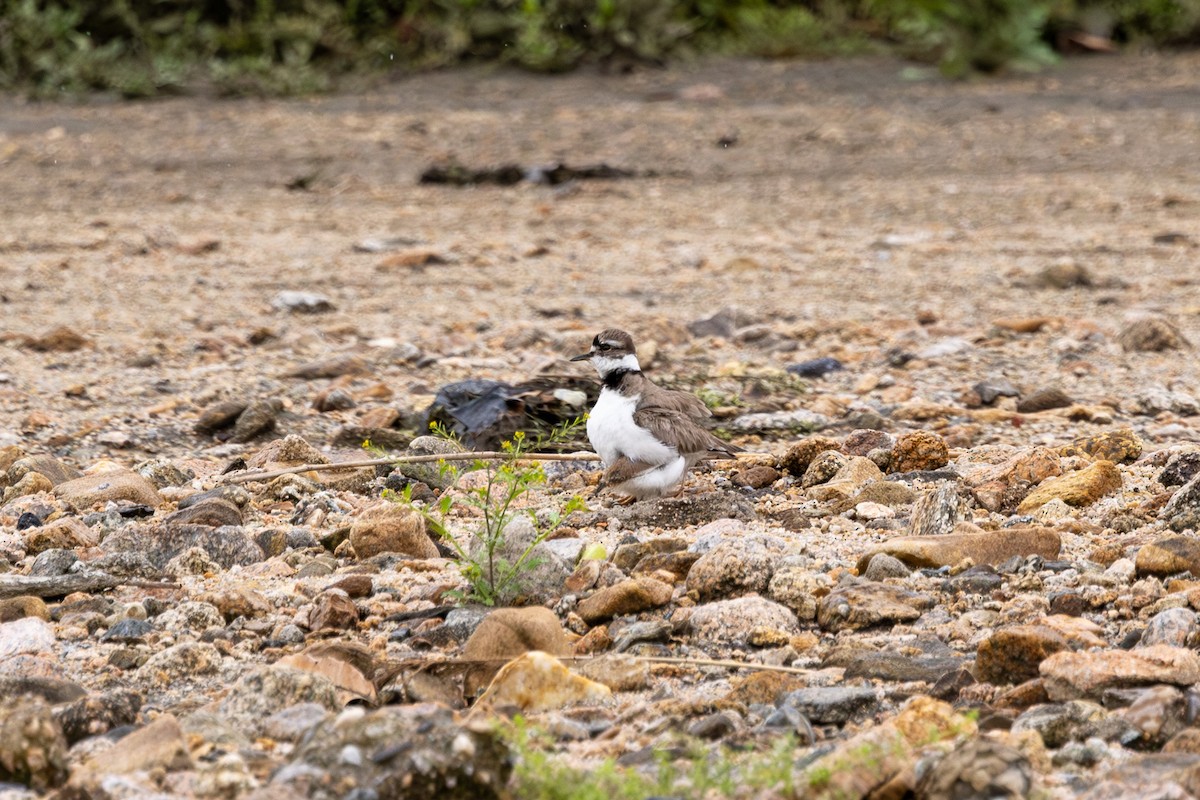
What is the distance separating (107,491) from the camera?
16.8ft

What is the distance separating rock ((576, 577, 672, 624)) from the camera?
4008 millimetres

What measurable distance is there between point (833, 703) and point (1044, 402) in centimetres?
356

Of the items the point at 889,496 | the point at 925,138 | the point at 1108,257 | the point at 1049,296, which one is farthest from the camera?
the point at 925,138

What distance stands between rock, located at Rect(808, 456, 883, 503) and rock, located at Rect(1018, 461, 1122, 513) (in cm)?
54

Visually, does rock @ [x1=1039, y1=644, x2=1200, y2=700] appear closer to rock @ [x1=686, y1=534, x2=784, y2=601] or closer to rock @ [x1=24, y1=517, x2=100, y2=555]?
rock @ [x1=686, y1=534, x2=784, y2=601]

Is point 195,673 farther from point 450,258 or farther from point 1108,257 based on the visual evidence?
point 1108,257

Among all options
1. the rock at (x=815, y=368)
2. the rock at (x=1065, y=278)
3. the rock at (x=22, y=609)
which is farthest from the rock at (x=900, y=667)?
the rock at (x=1065, y=278)

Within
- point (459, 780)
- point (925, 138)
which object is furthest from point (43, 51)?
point (459, 780)

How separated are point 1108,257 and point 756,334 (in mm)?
3222

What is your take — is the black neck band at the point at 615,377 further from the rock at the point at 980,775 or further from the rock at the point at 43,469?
the rock at the point at 980,775

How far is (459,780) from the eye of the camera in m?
2.79

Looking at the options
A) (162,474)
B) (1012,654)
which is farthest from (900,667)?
(162,474)

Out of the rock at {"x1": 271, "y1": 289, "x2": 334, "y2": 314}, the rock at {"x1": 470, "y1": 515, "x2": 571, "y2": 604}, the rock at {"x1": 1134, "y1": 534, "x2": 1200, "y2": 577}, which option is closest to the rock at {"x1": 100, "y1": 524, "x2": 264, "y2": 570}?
the rock at {"x1": 470, "y1": 515, "x2": 571, "y2": 604}

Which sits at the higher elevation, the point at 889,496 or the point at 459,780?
the point at 459,780
